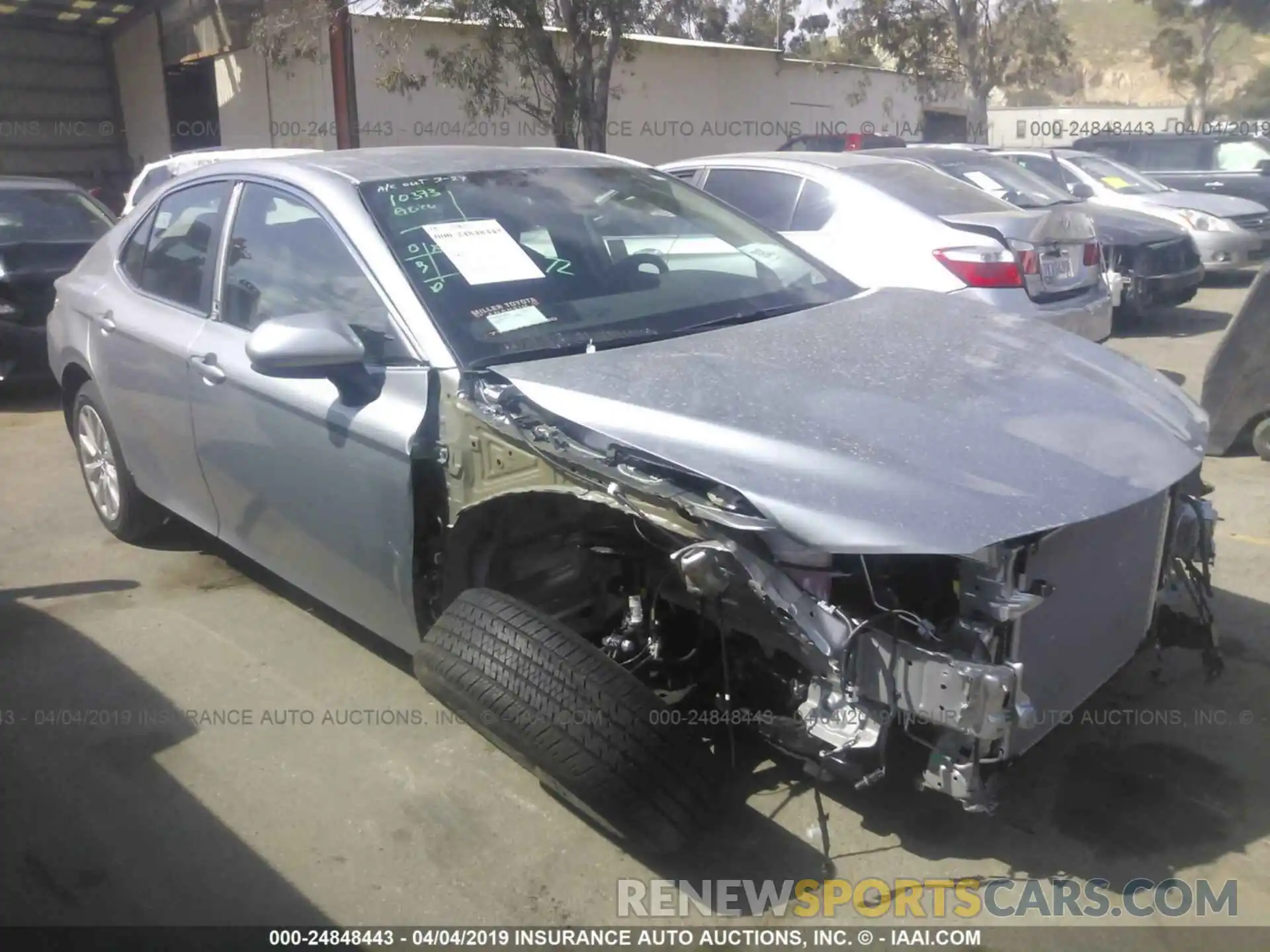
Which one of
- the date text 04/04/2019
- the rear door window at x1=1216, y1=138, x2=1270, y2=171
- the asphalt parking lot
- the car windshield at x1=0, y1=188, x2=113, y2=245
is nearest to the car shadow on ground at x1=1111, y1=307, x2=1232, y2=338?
the rear door window at x1=1216, y1=138, x2=1270, y2=171

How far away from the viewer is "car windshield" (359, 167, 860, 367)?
10.6 feet

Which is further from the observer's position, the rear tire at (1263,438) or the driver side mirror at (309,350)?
the rear tire at (1263,438)

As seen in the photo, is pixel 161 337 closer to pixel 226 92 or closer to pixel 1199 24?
pixel 226 92

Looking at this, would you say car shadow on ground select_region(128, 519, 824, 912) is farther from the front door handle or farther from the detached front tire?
the front door handle

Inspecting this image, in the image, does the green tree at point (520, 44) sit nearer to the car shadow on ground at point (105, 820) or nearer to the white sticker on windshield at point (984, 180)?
the white sticker on windshield at point (984, 180)

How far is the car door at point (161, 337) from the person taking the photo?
4066 millimetres

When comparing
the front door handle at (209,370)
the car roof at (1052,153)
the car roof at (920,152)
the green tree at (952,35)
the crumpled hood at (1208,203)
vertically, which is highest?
the green tree at (952,35)

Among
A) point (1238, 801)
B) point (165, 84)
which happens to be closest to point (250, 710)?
point (1238, 801)

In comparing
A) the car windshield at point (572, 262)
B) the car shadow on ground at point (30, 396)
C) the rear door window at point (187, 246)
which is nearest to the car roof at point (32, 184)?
the car shadow on ground at point (30, 396)

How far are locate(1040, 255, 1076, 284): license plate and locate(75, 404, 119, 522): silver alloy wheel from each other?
195 inches

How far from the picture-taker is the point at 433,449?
3.08 meters

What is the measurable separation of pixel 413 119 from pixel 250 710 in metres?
Result: 17.0

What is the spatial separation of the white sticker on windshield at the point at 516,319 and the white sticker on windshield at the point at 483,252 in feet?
0.40

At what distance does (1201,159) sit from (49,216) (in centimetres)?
1321
